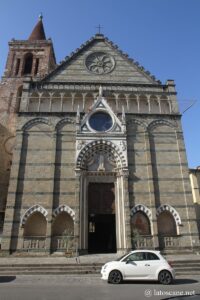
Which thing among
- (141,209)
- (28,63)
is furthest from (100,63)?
(141,209)

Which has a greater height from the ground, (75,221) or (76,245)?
(75,221)

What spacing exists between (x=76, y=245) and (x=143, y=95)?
13508mm

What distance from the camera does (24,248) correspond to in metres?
14.6

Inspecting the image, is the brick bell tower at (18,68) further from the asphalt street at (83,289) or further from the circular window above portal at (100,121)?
the asphalt street at (83,289)

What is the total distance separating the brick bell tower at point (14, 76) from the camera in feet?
67.0

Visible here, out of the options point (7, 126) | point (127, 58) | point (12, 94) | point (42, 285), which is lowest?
point (42, 285)

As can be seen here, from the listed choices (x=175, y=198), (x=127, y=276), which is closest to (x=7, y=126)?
(x=175, y=198)

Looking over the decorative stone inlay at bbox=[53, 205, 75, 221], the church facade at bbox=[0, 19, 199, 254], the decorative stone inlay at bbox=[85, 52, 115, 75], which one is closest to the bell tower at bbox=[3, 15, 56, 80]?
the church facade at bbox=[0, 19, 199, 254]

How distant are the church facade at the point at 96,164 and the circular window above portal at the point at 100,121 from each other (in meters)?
0.08

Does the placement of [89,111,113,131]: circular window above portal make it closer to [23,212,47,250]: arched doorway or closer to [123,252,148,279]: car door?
[23,212,47,250]: arched doorway

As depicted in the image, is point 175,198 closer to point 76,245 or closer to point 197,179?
point 197,179

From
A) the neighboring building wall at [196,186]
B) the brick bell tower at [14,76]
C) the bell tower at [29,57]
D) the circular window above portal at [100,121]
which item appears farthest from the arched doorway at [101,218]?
the bell tower at [29,57]

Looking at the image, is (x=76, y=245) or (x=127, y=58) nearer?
(x=76, y=245)

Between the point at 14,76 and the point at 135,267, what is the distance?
75.7ft
